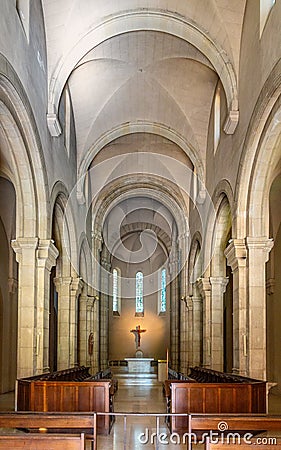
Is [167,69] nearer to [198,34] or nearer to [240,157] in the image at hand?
[198,34]

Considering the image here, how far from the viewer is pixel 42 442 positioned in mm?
7305

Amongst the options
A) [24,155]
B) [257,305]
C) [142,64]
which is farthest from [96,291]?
[24,155]

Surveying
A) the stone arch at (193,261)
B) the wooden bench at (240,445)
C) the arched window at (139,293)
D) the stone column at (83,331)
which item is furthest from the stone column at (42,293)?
the arched window at (139,293)

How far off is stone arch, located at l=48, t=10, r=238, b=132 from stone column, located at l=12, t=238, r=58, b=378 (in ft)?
11.2

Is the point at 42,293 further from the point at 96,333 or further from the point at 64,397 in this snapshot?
the point at 96,333

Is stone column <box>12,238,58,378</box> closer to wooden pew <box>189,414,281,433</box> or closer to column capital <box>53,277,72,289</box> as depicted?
column capital <box>53,277,72,289</box>

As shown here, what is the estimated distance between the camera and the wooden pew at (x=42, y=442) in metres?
7.23

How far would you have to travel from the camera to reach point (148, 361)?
35.2 m

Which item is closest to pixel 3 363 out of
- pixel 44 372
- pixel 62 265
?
pixel 62 265

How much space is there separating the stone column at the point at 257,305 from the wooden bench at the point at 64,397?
12.9 feet

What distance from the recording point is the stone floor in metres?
11.4

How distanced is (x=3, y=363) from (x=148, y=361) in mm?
13995

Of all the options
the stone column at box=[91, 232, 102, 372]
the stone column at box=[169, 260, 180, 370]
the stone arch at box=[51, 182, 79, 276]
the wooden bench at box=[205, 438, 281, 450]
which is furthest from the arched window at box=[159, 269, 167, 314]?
the wooden bench at box=[205, 438, 281, 450]

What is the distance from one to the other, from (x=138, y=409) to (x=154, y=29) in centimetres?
1016
